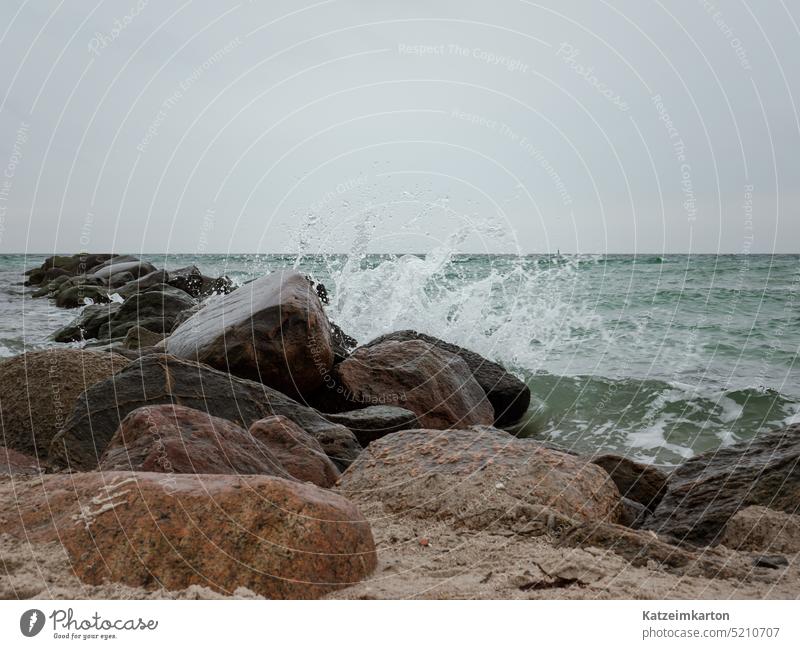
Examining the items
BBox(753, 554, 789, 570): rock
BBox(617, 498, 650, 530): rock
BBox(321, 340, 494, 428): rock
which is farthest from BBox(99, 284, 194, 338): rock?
BBox(753, 554, 789, 570): rock

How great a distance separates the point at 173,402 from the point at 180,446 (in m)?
1.50

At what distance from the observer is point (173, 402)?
491cm

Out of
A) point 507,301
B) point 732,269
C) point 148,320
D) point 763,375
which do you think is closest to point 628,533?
point 763,375

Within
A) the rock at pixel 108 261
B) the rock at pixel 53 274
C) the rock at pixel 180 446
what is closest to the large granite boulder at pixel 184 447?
the rock at pixel 180 446

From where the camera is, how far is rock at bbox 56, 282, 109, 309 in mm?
18719

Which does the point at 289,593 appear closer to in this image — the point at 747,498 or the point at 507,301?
the point at 747,498

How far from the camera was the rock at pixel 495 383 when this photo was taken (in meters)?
8.37

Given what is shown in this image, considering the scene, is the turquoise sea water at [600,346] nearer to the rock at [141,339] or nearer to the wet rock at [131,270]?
the rock at [141,339]

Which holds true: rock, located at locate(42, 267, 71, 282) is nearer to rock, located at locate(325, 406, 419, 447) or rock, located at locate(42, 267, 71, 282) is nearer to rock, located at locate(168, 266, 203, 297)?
rock, located at locate(168, 266, 203, 297)

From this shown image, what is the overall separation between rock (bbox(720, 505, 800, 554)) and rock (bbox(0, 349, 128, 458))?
4.21m

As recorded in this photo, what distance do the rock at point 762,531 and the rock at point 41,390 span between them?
13.8 feet

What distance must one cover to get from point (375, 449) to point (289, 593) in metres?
1.95

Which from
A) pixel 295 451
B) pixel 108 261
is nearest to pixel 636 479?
pixel 295 451

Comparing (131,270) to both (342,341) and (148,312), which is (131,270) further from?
(342,341)
